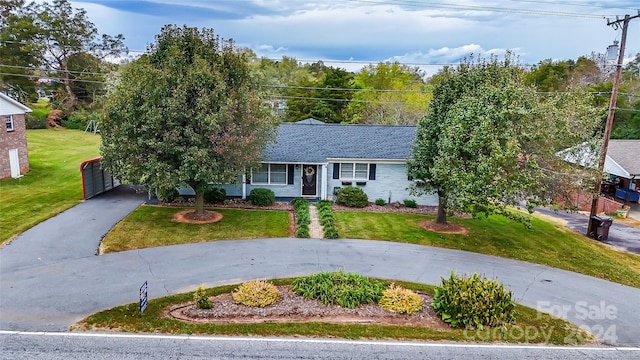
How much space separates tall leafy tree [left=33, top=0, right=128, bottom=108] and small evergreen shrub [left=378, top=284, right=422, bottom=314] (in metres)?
51.0

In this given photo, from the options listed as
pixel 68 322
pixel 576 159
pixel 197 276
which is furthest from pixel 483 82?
pixel 68 322

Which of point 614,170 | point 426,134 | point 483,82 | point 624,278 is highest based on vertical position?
point 483,82

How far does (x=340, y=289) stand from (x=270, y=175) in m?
11.3

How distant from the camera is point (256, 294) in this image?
10.9 meters

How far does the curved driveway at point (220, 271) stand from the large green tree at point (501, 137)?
2633mm

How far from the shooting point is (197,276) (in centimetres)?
1258

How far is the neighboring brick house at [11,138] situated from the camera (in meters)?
23.4

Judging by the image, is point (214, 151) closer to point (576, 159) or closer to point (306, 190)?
point (306, 190)

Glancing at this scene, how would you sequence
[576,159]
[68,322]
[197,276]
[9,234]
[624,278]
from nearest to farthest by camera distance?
[68,322]
[197,276]
[624,278]
[9,234]
[576,159]

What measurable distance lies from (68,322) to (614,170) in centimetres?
3006

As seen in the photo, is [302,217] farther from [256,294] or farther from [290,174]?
[256,294]

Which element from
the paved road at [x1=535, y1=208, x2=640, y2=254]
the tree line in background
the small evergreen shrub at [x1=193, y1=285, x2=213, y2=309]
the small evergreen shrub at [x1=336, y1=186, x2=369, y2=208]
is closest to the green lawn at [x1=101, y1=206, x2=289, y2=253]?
the small evergreen shrub at [x1=336, y1=186, x2=369, y2=208]

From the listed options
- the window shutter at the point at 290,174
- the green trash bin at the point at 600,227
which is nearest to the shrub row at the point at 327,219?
the window shutter at the point at 290,174

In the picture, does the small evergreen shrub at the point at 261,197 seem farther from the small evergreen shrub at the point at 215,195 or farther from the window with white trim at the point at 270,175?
the small evergreen shrub at the point at 215,195
